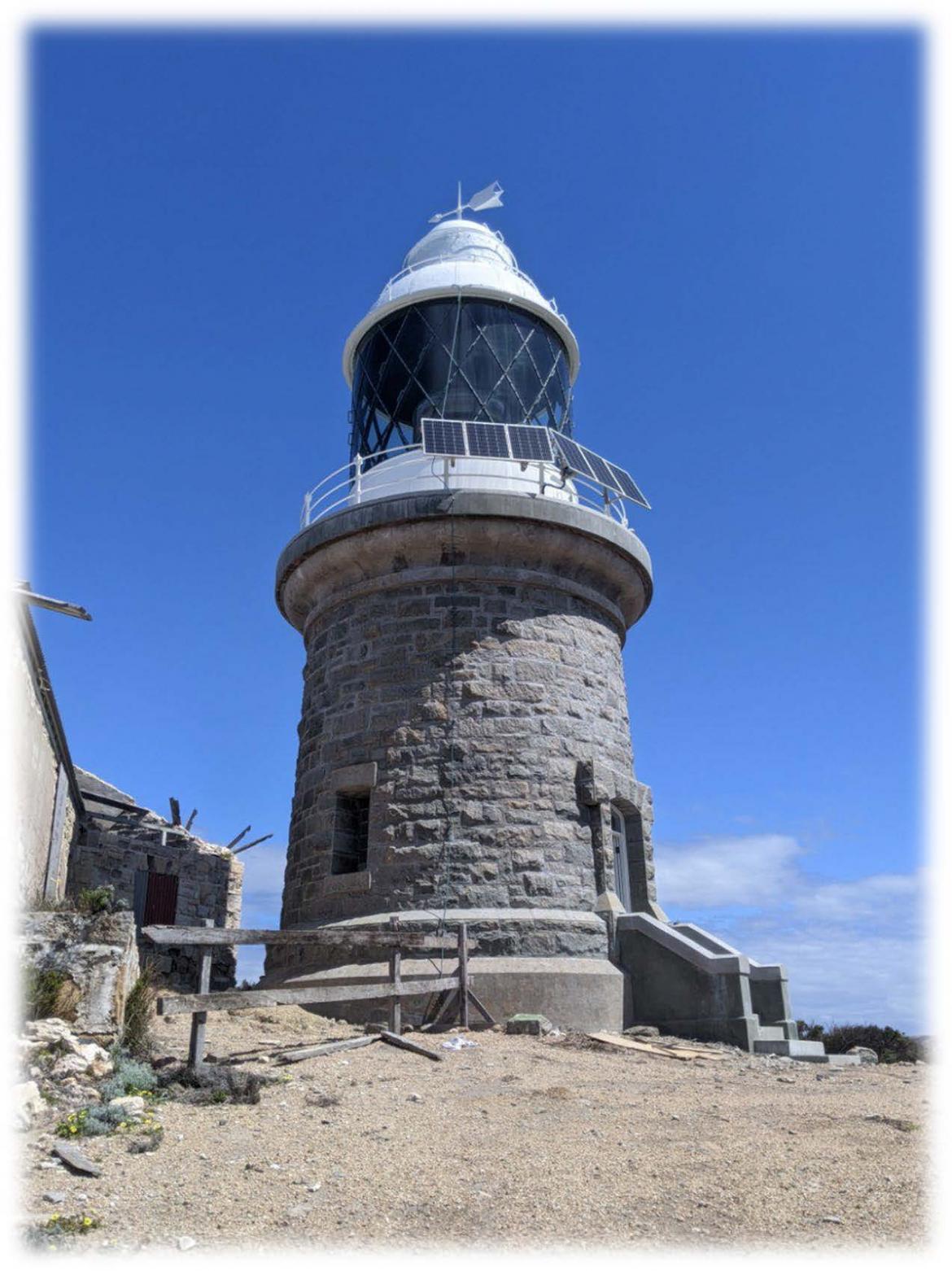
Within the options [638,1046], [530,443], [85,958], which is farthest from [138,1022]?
[530,443]

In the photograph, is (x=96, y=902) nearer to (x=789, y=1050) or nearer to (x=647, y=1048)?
(x=647, y=1048)

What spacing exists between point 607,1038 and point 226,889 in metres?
12.8

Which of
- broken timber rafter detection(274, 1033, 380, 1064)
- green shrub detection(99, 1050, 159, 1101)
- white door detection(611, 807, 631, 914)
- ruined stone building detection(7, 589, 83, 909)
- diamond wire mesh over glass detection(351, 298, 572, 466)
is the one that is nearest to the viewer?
green shrub detection(99, 1050, 159, 1101)

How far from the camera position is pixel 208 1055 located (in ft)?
25.6

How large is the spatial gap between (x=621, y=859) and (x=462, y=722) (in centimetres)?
287

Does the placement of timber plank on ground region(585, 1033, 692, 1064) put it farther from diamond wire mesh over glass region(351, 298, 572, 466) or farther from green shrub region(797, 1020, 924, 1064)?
→ diamond wire mesh over glass region(351, 298, 572, 466)

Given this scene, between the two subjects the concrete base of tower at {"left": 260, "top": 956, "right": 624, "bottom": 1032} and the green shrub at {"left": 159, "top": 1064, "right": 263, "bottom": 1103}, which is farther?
the concrete base of tower at {"left": 260, "top": 956, "right": 624, "bottom": 1032}

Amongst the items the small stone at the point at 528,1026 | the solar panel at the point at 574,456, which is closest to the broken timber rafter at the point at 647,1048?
the small stone at the point at 528,1026

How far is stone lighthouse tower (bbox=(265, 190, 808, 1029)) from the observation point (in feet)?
37.4

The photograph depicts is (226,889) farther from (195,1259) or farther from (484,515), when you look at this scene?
(195,1259)

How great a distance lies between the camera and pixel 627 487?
1391 cm

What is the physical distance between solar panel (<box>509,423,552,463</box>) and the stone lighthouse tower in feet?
0.11

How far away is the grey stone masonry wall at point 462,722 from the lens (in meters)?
11.6

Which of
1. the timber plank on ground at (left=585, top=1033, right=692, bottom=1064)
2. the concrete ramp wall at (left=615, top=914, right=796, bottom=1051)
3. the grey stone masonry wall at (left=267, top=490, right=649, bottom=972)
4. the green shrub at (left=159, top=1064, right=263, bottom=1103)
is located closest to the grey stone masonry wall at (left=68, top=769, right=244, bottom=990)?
the grey stone masonry wall at (left=267, top=490, right=649, bottom=972)
